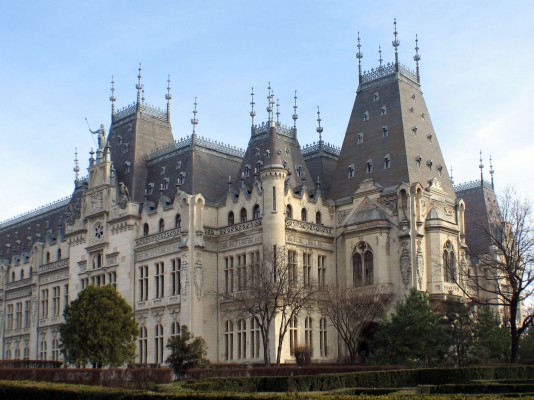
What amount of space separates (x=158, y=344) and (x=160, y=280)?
231 inches

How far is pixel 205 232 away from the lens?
70.9m

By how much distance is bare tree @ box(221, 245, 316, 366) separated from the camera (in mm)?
60594

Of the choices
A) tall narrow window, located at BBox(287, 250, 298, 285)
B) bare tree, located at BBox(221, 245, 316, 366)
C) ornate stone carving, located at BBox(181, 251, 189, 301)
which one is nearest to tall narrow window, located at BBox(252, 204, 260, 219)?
bare tree, located at BBox(221, 245, 316, 366)

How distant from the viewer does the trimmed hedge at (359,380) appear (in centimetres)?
4212

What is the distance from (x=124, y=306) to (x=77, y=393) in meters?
32.0

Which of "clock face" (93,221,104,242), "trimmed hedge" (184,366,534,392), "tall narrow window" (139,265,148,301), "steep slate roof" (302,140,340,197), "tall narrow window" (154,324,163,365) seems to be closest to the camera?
"trimmed hedge" (184,366,534,392)

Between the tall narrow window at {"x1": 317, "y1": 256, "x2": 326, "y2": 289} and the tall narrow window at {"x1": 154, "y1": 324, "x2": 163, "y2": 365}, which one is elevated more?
the tall narrow window at {"x1": 317, "y1": 256, "x2": 326, "y2": 289}

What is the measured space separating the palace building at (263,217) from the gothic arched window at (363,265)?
10 cm

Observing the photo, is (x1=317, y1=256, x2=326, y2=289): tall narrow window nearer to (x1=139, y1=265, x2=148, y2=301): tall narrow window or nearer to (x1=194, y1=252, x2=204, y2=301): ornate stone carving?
(x1=194, y1=252, x2=204, y2=301): ornate stone carving

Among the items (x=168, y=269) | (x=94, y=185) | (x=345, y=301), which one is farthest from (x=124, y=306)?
(x=94, y=185)

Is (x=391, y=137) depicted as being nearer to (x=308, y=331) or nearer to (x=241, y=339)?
(x=308, y=331)

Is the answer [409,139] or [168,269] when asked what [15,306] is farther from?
[409,139]

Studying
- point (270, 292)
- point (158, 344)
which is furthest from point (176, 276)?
point (270, 292)

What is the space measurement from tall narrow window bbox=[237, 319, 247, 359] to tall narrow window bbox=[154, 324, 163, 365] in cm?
769
